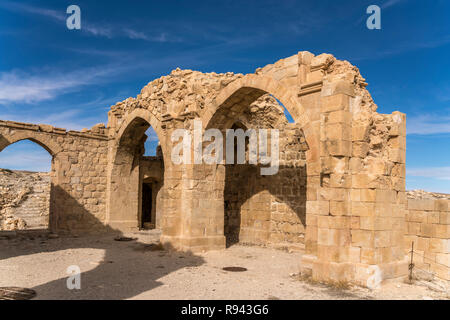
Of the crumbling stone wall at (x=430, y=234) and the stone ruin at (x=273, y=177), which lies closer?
the stone ruin at (x=273, y=177)

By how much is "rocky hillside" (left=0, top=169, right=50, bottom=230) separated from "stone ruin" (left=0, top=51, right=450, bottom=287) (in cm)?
435

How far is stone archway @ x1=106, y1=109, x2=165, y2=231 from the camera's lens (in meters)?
12.3

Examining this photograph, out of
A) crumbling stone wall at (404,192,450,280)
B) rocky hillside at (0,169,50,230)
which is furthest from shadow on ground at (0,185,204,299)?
rocky hillside at (0,169,50,230)

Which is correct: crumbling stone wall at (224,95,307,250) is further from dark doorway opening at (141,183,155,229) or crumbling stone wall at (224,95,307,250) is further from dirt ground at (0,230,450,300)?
dark doorway opening at (141,183,155,229)

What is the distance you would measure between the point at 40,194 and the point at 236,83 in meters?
13.5

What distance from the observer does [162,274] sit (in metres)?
6.36

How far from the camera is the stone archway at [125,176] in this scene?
1234cm

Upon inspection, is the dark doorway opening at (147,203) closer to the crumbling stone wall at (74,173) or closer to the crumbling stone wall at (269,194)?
the crumbling stone wall at (74,173)

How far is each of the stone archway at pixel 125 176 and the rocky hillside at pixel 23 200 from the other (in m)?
4.37

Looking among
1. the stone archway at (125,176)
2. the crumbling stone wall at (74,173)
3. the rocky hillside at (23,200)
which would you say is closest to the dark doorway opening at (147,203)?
the stone archway at (125,176)

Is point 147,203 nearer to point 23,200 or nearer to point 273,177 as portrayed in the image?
point 23,200
